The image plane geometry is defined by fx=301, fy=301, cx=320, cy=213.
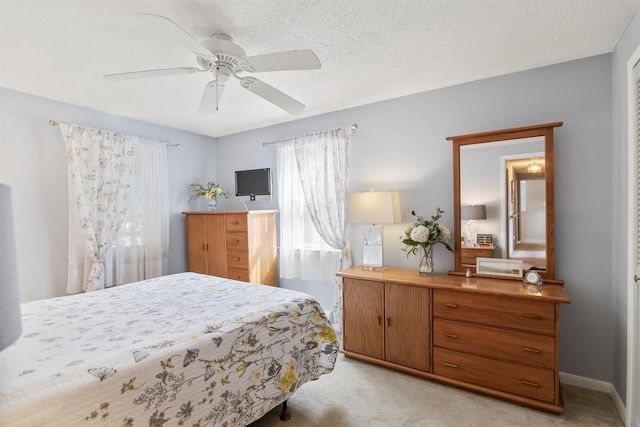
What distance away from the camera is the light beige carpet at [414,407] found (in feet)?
6.38

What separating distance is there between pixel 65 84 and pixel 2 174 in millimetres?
992

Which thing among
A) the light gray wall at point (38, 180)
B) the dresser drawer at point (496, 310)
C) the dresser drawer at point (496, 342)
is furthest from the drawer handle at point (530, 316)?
the light gray wall at point (38, 180)

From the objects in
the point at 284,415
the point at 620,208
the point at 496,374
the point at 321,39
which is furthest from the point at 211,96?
the point at 620,208

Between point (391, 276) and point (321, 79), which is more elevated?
point (321, 79)

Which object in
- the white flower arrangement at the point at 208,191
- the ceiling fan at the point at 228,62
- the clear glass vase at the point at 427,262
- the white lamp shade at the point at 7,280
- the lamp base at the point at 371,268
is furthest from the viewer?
the white flower arrangement at the point at 208,191

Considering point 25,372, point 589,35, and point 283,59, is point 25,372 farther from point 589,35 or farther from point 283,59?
point 589,35

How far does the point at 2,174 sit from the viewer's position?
2691 millimetres

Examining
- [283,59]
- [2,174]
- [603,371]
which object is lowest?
[603,371]

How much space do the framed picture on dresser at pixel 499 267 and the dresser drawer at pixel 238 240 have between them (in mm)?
2424

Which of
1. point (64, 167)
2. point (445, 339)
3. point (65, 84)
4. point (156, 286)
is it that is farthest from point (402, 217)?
point (64, 167)

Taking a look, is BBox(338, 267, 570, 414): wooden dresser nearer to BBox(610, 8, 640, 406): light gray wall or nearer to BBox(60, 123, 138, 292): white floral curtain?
BBox(610, 8, 640, 406): light gray wall

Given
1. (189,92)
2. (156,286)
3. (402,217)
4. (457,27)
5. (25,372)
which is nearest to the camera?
(25,372)

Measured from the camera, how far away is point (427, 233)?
2.60 metres

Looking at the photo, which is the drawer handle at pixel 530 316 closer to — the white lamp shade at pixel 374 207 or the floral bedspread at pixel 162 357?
the white lamp shade at pixel 374 207
